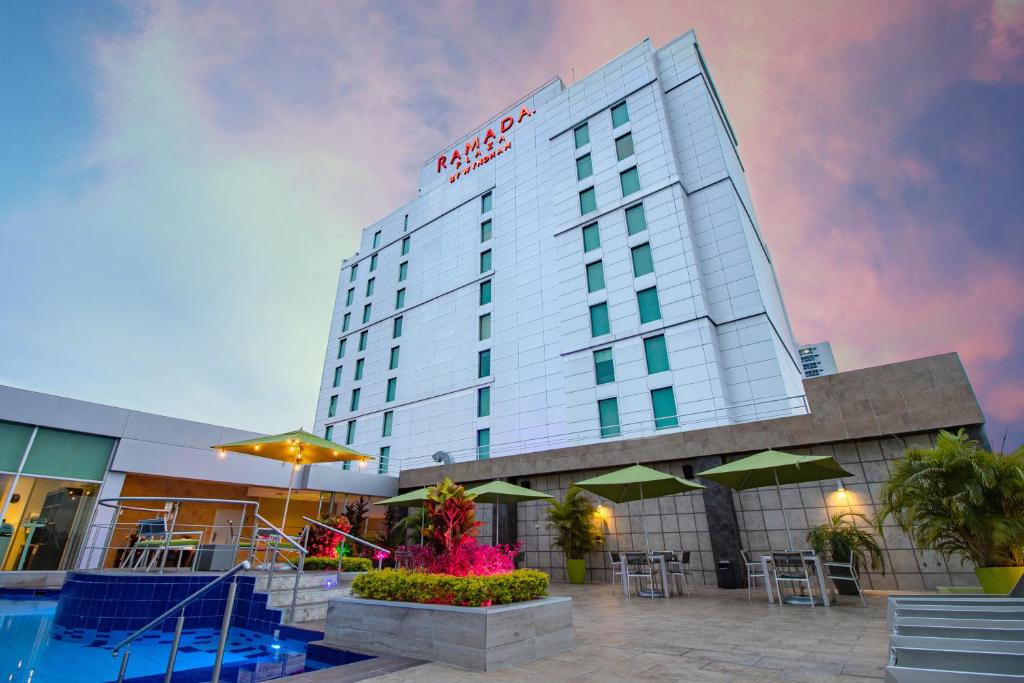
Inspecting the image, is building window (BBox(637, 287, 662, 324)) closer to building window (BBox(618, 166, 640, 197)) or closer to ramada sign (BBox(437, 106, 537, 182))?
building window (BBox(618, 166, 640, 197))

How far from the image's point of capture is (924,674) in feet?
5.95

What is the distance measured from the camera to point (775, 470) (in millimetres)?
10133

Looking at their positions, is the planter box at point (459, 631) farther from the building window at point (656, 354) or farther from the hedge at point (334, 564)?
the building window at point (656, 354)

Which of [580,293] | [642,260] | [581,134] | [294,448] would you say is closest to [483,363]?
[580,293]

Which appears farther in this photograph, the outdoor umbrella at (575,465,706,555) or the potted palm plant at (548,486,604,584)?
A: the potted palm plant at (548,486,604,584)

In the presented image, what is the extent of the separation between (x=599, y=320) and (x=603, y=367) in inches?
104

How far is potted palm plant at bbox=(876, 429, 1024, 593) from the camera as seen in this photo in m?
6.78

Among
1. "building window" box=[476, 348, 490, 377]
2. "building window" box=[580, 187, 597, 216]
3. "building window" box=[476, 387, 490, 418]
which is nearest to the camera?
"building window" box=[580, 187, 597, 216]

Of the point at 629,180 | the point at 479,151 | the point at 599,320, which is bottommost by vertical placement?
the point at 599,320

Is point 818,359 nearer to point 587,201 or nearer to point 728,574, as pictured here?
point 587,201

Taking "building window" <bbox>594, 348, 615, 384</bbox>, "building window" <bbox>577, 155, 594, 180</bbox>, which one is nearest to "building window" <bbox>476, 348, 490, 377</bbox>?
"building window" <bbox>594, 348, 615, 384</bbox>

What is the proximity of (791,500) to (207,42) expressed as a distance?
80.8 ft

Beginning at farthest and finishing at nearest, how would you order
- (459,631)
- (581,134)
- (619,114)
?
(581,134), (619,114), (459,631)

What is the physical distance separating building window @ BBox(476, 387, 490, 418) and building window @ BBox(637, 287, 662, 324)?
33.4 ft
